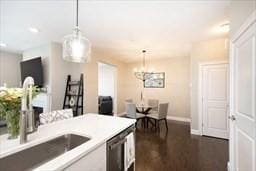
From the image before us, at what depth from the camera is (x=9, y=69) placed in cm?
548

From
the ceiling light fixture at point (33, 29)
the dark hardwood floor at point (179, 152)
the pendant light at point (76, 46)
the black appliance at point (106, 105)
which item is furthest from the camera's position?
the black appliance at point (106, 105)

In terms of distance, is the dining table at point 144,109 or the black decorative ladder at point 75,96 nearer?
the black decorative ladder at point 75,96

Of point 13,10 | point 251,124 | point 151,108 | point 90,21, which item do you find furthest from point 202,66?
point 13,10

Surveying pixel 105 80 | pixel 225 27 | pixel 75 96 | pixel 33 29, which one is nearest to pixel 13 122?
pixel 33 29

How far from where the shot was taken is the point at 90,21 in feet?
9.52

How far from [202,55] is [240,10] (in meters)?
2.31

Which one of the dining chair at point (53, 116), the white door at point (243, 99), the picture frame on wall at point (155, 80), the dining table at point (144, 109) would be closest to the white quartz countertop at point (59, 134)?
the dining chair at point (53, 116)

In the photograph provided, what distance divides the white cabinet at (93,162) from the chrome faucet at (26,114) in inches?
21.3

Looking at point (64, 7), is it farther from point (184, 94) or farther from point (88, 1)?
point (184, 94)

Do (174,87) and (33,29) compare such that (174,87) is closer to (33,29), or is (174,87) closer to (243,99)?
(243,99)

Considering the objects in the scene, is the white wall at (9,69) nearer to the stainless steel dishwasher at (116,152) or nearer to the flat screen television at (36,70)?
the flat screen television at (36,70)

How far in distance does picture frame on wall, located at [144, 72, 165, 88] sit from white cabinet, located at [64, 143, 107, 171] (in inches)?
213

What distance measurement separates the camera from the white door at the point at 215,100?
3756mm

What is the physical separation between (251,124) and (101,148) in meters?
1.51
